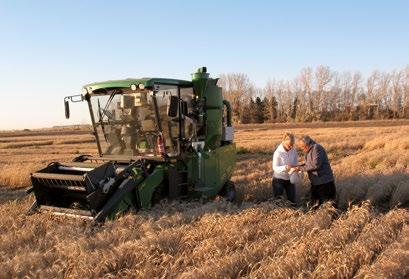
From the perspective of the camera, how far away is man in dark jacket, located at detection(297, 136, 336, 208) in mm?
7951

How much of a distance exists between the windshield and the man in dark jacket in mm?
2333

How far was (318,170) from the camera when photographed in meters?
7.98

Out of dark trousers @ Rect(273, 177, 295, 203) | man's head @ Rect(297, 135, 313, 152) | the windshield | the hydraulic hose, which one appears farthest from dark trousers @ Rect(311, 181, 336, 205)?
the hydraulic hose

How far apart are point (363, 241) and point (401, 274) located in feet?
3.02

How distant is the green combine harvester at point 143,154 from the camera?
24.2 feet

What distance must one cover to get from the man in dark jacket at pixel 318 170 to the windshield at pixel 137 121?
233 centimetres

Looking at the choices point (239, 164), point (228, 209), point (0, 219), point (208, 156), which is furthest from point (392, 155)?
point (0, 219)

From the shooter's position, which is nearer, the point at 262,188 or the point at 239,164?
the point at 262,188

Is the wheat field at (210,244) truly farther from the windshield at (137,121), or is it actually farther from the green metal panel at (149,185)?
the windshield at (137,121)

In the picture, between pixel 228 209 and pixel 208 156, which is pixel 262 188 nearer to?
pixel 208 156

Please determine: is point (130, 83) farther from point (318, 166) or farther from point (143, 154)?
point (318, 166)

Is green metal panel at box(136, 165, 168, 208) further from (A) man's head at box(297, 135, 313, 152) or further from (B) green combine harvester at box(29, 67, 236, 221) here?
(A) man's head at box(297, 135, 313, 152)

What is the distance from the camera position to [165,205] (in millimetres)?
7758

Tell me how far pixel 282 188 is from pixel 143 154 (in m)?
2.61
